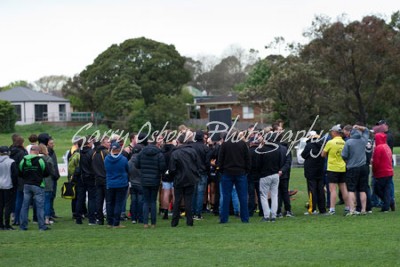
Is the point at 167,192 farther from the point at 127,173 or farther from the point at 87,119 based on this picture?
the point at 87,119

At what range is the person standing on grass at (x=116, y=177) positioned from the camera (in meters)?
15.2

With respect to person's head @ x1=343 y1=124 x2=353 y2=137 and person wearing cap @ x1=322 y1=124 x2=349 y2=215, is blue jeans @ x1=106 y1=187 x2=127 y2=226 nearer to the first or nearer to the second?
person wearing cap @ x1=322 y1=124 x2=349 y2=215

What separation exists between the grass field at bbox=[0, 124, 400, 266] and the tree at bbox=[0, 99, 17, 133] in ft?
163

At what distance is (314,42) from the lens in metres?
48.7

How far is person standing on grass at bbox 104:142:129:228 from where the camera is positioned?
15.2 metres

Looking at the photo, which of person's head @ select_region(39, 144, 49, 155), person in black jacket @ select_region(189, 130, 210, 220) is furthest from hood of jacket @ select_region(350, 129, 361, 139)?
person's head @ select_region(39, 144, 49, 155)

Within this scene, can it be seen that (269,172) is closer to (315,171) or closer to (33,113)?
(315,171)

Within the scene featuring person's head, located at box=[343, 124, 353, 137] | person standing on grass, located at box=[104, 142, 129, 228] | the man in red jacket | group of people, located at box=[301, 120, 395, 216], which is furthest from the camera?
person's head, located at box=[343, 124, 353, 137]

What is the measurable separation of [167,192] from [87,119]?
58234mm

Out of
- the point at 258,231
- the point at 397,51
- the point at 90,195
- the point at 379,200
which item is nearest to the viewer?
the point at 258,231

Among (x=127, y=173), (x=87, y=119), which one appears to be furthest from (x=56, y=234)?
(x=87, y=119)

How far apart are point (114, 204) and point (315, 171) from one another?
462 centimetres

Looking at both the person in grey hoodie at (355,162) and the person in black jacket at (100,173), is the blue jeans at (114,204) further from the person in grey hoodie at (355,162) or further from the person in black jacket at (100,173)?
the person in grey hoodie at (355,162)

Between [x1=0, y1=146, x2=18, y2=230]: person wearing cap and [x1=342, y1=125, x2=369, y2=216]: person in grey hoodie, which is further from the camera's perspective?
[x1=342, y1=125, x2=369, y2=216]: person in grey hoodie
